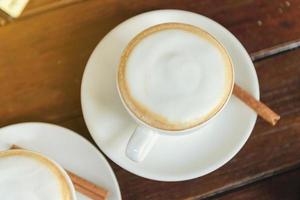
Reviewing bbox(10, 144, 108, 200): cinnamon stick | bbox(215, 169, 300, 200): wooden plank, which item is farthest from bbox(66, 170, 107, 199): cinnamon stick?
bbox(215, 169, 300, 200): wooden plank

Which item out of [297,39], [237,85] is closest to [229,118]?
[237,85]

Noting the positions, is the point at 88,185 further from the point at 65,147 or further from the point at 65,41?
the point at 65,41

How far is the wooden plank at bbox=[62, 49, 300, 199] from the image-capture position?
61cm

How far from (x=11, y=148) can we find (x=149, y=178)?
0.15m

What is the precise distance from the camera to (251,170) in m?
0.62

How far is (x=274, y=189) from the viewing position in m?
0.62

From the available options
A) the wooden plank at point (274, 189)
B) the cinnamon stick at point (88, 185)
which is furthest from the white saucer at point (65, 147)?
the wooden plank at point (274, 189)

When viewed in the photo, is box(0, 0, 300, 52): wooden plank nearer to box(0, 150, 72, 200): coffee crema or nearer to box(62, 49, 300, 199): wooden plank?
box(62, 49, 300, 199): wooden plank

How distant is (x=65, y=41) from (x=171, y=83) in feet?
0.59

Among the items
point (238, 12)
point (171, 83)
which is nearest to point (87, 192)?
point (171, 83)

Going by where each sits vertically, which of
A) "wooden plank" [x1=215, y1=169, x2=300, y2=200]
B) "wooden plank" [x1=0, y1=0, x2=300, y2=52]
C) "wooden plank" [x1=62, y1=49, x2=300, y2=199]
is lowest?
"wooden plank" [x1=215, y1=169, x2=300, y2=200]

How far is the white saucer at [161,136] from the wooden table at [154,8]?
0.03 meters

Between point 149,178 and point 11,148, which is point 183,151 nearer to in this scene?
point 149,178

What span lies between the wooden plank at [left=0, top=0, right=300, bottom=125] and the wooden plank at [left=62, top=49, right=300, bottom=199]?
3 cm
